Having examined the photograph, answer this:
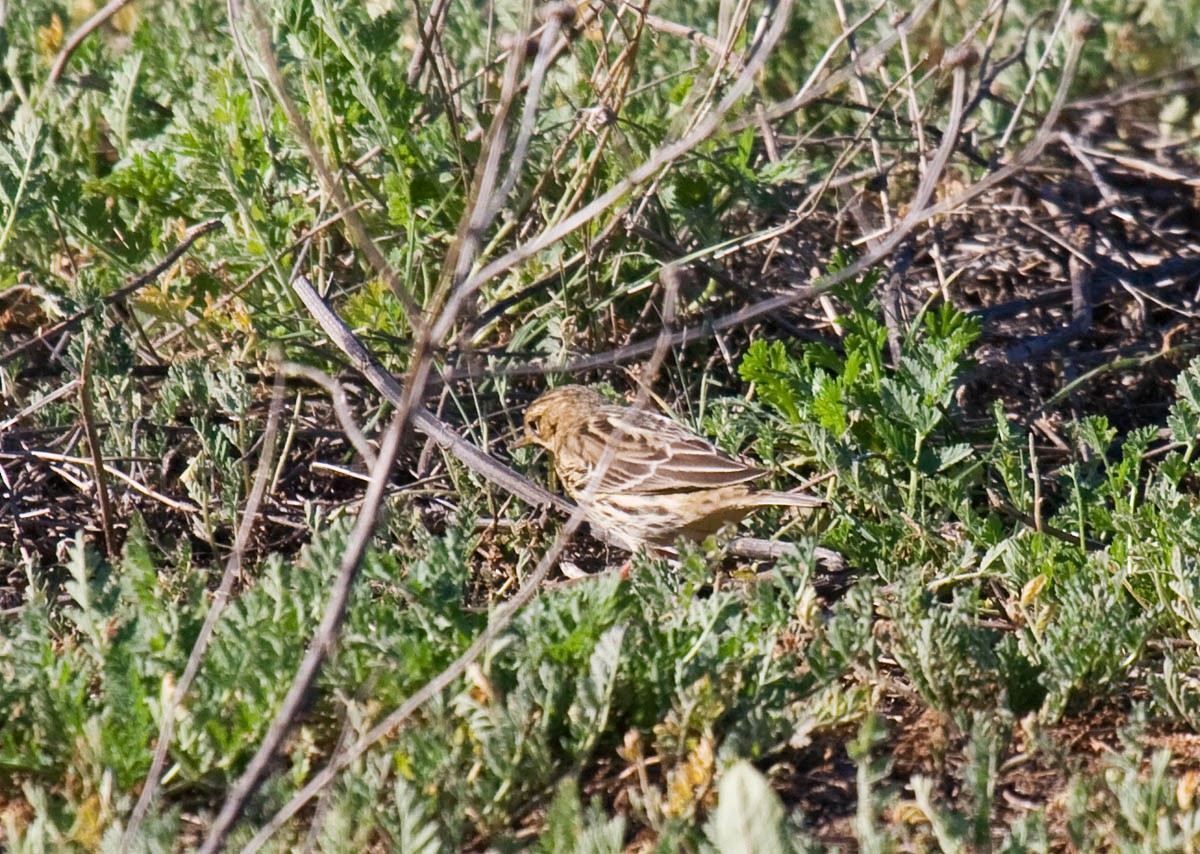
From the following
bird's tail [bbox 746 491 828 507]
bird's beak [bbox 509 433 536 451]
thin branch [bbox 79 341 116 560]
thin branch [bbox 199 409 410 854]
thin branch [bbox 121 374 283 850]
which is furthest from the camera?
bird's beak [bbox 509 433 536 451]

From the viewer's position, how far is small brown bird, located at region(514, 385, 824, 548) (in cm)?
558

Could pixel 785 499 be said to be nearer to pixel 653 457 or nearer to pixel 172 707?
pixel 653 457

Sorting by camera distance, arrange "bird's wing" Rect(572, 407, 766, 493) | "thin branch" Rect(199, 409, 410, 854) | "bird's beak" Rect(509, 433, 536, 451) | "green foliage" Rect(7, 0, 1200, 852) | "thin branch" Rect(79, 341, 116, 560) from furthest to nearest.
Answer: "bird's beak" Rect(509, 433, 536, 451)
"bird's wing" Rect(572, 407, 766, 493)
"thin branch" Rect(79, 341, 116, 560)
"green foliage" Rect(7, 0, 1200, 852)
"thin branch" Rect(199, 409, 410, 854)

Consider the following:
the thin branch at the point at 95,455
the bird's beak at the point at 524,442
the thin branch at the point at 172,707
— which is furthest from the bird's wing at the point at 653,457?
the thin branch at the point at 172,707

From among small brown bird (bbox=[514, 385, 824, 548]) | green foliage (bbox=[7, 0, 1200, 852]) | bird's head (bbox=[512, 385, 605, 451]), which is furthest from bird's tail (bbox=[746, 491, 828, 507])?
bird's head (bbox=[512, 385, 605, 451])

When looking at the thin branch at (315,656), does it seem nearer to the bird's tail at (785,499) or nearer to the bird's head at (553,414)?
the bird's tail at (785,499)

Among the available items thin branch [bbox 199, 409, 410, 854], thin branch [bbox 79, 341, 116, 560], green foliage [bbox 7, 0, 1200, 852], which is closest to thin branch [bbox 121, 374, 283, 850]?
green foliage [bbox 7, 0, 1200, 852]

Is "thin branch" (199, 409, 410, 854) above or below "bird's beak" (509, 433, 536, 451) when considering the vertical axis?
above

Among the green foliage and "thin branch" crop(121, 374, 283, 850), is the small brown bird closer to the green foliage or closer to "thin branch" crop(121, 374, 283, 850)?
the green foliage

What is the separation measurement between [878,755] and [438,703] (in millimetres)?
1277

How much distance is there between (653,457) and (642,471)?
78 mm

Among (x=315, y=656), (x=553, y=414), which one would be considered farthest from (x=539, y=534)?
(x=315, y=656)

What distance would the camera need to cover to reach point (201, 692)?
3725 mm

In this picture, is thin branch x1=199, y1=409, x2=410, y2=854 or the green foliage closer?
thin branch x1=199, y1=409, x2=410, y2=854
